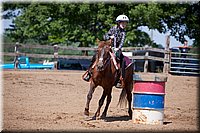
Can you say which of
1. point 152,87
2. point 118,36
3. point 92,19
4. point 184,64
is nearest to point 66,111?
point 118,36

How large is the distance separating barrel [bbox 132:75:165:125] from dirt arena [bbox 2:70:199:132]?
0.17 meters

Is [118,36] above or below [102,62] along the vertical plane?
above

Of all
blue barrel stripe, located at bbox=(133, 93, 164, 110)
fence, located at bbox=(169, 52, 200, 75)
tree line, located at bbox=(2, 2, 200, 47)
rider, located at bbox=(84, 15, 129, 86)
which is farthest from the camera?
tree line, located at bbox=(2, 2, 200, 47)

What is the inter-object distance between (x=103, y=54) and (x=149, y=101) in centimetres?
119

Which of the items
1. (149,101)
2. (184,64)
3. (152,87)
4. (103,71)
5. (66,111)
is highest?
(103,71)

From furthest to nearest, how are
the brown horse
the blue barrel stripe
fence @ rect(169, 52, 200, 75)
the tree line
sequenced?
the tree line
fence @ rect(169, 52, 200, 75)
the brown horse
the blue barrel stripe

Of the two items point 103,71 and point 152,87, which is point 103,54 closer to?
point 103,71

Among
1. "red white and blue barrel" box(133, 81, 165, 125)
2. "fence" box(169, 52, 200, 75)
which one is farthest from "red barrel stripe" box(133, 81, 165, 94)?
"fence" box(169, 52, 200, 75)

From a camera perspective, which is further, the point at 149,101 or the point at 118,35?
the point at 118,35

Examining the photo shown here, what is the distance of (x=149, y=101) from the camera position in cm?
759

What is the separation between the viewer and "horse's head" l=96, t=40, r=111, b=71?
300 inches

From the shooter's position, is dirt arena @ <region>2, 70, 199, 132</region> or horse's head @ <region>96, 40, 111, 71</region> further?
horse's head @ <region>96, 40, 111, 71</region>

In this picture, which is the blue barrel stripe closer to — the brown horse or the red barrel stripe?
the red barrel stripe

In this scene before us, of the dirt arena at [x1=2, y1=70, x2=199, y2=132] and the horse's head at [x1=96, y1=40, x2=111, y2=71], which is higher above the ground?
the horse's head at [x1=96, y1=40, x2=111, y2=71]
